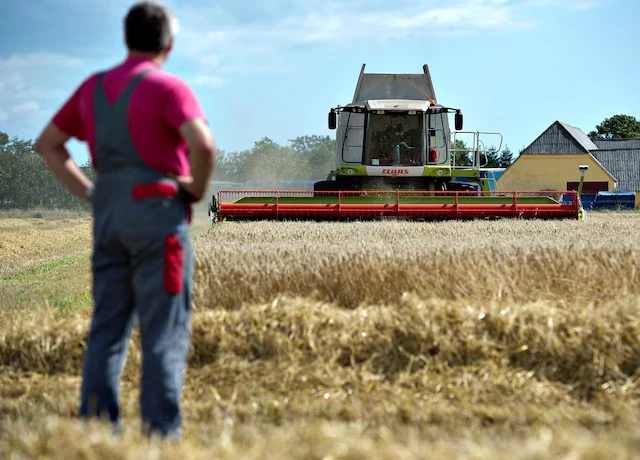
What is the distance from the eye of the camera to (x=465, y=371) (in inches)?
206

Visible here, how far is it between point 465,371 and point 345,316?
104 centimetres

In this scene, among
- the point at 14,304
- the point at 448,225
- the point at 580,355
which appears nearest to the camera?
the point at 580,355

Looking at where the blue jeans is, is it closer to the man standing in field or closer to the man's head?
the man standing in field

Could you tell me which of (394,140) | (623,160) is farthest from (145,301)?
(623,160)

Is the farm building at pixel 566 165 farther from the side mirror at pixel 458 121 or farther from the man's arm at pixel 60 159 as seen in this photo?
the man's arm at pixel 60 159

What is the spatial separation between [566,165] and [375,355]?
5134 centimetres

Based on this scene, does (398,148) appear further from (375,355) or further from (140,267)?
(140,267)

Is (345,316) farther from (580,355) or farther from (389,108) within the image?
(389,108)

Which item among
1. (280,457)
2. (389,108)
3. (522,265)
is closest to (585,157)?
(389,108)

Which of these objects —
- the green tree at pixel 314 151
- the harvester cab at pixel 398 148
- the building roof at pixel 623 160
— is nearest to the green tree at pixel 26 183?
the green tree at pixel 314 151

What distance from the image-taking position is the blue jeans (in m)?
3.25

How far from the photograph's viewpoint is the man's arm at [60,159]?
3.60 meters

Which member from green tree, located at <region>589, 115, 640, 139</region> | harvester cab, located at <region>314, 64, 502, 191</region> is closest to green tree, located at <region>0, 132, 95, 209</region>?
harvester cab, located at <region>314, 64, 502, 191</region>

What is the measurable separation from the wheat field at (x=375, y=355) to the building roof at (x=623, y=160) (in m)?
48.7
